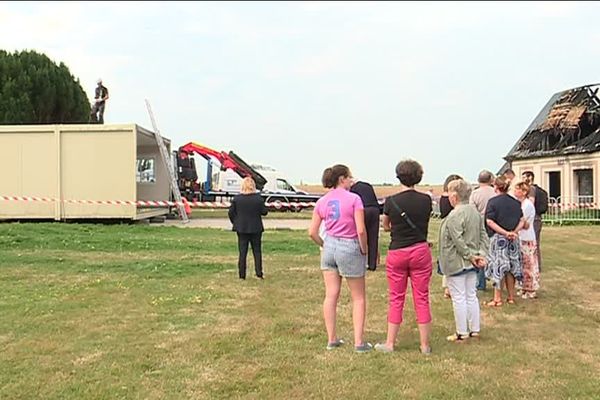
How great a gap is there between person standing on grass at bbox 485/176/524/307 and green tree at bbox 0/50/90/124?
26.2 metres

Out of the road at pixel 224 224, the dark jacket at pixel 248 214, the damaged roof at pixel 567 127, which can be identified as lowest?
the road at pixel 224 224

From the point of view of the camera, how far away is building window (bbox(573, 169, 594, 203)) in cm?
3260

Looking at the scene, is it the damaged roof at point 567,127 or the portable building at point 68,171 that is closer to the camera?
the portable building at point 68,171

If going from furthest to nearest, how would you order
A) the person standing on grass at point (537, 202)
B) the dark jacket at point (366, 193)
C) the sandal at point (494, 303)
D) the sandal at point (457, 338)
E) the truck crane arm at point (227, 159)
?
the truck crane arm at point (227, 159)
the dark jacket at point (366, 193)
the person standing on grass at point (537, 202)
the sandal at point (494, 303)
the sandal at point (457, 338)

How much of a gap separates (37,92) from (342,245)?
95.2 feet

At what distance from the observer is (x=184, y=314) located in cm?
754

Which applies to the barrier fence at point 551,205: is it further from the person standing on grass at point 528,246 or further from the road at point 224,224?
the person standing on grass at point 528,246

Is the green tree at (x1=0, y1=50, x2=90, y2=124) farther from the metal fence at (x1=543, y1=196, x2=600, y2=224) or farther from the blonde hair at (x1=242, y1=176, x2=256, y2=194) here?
the blonde hair at (x1=242, y1=176, x2=256, y2=194)

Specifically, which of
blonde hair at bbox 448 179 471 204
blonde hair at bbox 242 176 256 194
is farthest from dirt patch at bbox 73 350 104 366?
blonde hair at bbox 242 176 256 194

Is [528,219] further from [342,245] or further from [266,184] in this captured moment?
[266,184]

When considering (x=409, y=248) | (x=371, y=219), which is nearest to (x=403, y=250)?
(x=409, y=248)

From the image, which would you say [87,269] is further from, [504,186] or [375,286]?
[504,186]

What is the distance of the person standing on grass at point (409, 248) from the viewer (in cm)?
584

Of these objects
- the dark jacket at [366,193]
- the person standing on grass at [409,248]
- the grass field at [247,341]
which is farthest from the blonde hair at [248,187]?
the person standing on grass at [409,248]
